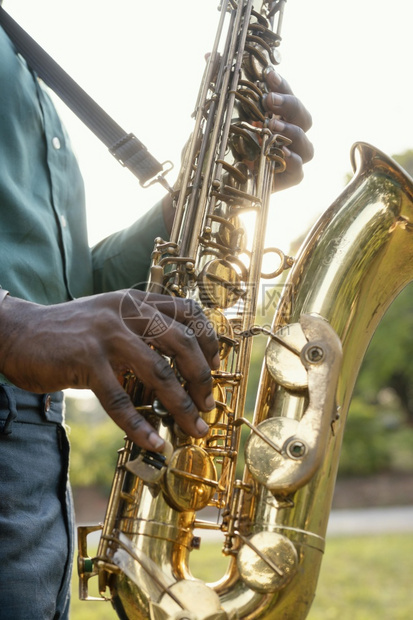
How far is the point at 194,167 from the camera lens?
1.92 meters

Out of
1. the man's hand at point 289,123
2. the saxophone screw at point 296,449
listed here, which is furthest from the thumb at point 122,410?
the man's hand at point 289,123

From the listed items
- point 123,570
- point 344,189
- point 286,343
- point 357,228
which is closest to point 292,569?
point 123,570

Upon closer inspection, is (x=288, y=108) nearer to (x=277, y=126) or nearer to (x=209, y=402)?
(x=277, y=126)

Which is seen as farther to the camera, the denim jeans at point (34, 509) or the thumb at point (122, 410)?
the denim jeans at point (34, 509)

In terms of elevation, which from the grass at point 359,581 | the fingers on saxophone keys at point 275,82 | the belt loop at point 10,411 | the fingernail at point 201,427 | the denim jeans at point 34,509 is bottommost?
the grass at point 359,581

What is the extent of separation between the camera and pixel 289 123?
200 centimetres

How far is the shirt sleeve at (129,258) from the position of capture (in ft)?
7.26

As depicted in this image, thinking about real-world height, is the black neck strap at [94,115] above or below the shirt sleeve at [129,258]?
above

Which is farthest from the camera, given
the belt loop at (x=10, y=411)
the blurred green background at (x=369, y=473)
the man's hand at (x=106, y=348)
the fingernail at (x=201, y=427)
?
the blurred green background at (x=369, y=473)

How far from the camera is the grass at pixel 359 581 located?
5266 millimetres

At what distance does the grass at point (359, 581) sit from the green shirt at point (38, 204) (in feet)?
13.3

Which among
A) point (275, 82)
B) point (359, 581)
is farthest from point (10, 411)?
point (359, 581)

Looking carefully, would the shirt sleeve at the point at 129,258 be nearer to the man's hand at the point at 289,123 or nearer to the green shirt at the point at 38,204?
the green shirt at the point at 38,204

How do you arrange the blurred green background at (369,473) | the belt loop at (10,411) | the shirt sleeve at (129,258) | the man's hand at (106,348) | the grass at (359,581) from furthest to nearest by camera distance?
the blurred green background at (369,473) < the grass at (359,581) < the shirt sleeve at (129,258) < the belt loop at (10,411) < the man's hand at (106,348)
